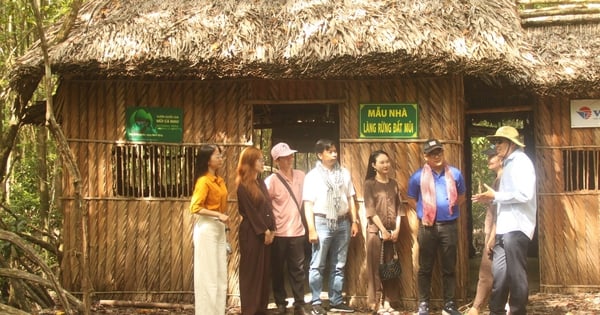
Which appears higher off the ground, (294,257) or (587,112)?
(587,112)

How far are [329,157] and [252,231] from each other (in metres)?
1.17

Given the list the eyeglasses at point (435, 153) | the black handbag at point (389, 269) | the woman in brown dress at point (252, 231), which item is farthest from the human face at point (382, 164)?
the woman in brown dress at point (252, 231)

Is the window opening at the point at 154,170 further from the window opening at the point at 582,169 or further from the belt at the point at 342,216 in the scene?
the window opening at the point at 582,169

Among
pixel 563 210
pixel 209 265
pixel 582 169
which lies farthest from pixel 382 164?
pixel 582 169

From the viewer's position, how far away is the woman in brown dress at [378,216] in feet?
23.9

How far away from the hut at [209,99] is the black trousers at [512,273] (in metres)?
1.51

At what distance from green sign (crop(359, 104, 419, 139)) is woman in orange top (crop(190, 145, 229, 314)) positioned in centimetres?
203

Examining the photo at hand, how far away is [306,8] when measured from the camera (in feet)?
26.6

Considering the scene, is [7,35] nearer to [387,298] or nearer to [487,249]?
[387,298]

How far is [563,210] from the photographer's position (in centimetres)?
830

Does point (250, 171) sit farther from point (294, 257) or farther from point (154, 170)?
point (154, 170)

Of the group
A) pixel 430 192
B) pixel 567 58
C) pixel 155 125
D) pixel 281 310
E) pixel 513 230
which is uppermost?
pixel 567 58

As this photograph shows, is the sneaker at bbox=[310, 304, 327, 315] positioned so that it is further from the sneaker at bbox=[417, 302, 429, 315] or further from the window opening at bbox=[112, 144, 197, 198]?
the window opening at bbox=[112, 144, 197, 198]

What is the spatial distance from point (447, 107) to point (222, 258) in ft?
9.96
